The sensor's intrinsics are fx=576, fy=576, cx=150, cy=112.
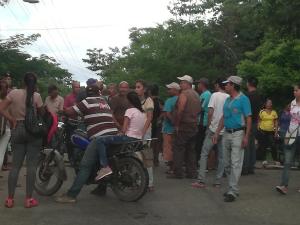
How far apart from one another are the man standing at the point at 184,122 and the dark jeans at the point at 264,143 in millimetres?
4088

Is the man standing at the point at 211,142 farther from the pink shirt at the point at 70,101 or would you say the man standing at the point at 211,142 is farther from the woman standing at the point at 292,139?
the pink shirt at the point at 70,101

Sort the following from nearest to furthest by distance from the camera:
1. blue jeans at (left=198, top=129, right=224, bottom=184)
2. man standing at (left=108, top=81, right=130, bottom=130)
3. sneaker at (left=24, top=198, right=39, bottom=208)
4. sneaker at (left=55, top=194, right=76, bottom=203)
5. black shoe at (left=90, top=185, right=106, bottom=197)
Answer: sneaker at (left=24, top=198, right=39, bottom=208) < sneaker at (left=55, top=194, right=76, bottom=203) < black shoe at (left=90, top=185, right=106, bottom=197) < blue jeans at (left=198, top=129, right=224, bottom=184) < man standing at (left=108, top=81, right=130, bottom=130)

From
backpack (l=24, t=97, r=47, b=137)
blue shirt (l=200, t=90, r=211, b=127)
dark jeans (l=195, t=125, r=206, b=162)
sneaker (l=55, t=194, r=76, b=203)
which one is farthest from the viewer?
dark jeans (l=195, t=125, r=206, b=162)

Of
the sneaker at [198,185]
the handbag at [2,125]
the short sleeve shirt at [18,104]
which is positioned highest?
the short sleeve shirt at [18,104]

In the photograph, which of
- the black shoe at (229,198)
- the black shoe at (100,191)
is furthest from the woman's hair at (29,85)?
the black shoe at (229,198)

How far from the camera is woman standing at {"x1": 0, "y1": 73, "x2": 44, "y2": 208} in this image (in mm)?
7844

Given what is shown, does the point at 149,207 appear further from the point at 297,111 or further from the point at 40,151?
the point at 297,111

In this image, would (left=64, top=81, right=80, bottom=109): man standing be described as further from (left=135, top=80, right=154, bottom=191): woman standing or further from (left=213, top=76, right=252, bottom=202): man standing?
(left=213, top=76, right=252, bottom=202): man standing

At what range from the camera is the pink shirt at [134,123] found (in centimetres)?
875

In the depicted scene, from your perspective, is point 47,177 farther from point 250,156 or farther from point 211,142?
point 250,156

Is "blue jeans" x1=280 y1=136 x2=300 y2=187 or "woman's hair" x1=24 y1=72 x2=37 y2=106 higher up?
"woman's hair" x1=24 y1=72 x2=37 y2=106

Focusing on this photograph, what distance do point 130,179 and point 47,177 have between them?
1402 millimetres

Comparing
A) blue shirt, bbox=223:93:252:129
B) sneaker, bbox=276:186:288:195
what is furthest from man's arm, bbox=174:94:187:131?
sneaker, bbox=276:186:288:195

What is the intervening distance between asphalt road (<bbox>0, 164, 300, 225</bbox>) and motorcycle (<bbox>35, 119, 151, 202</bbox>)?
0.58 ft
